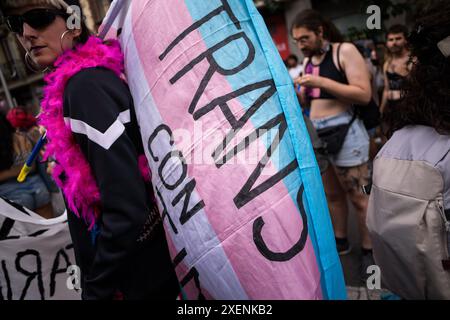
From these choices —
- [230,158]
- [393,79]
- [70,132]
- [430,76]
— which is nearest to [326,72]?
[430,76]

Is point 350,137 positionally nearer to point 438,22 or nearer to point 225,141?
point 438,22

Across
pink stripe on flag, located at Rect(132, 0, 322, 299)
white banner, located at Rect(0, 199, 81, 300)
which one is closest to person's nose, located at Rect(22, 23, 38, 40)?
pink stripe on flag, located at Rect(132, 0, 322, 299)

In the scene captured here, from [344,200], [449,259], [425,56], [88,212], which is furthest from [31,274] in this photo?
[344,200]

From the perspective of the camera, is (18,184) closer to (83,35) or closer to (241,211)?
(83,35)

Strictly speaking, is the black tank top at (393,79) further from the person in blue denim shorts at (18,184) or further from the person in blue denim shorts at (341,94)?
the person in blue denim shorts at (18,184)

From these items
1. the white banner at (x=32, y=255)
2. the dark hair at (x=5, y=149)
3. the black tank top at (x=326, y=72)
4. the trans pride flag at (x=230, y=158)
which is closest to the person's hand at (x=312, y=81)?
the black tank top at (x=326, y=72)

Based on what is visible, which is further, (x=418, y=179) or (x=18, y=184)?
(x=18, y=184)

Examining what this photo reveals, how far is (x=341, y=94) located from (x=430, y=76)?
1.01m

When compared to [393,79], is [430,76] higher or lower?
higher

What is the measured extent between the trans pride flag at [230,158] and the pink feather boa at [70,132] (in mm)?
157

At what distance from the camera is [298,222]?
0.94 metres

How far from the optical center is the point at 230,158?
0.94 metres

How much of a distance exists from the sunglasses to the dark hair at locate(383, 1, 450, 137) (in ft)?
3.89

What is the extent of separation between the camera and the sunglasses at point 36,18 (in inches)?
43.4
